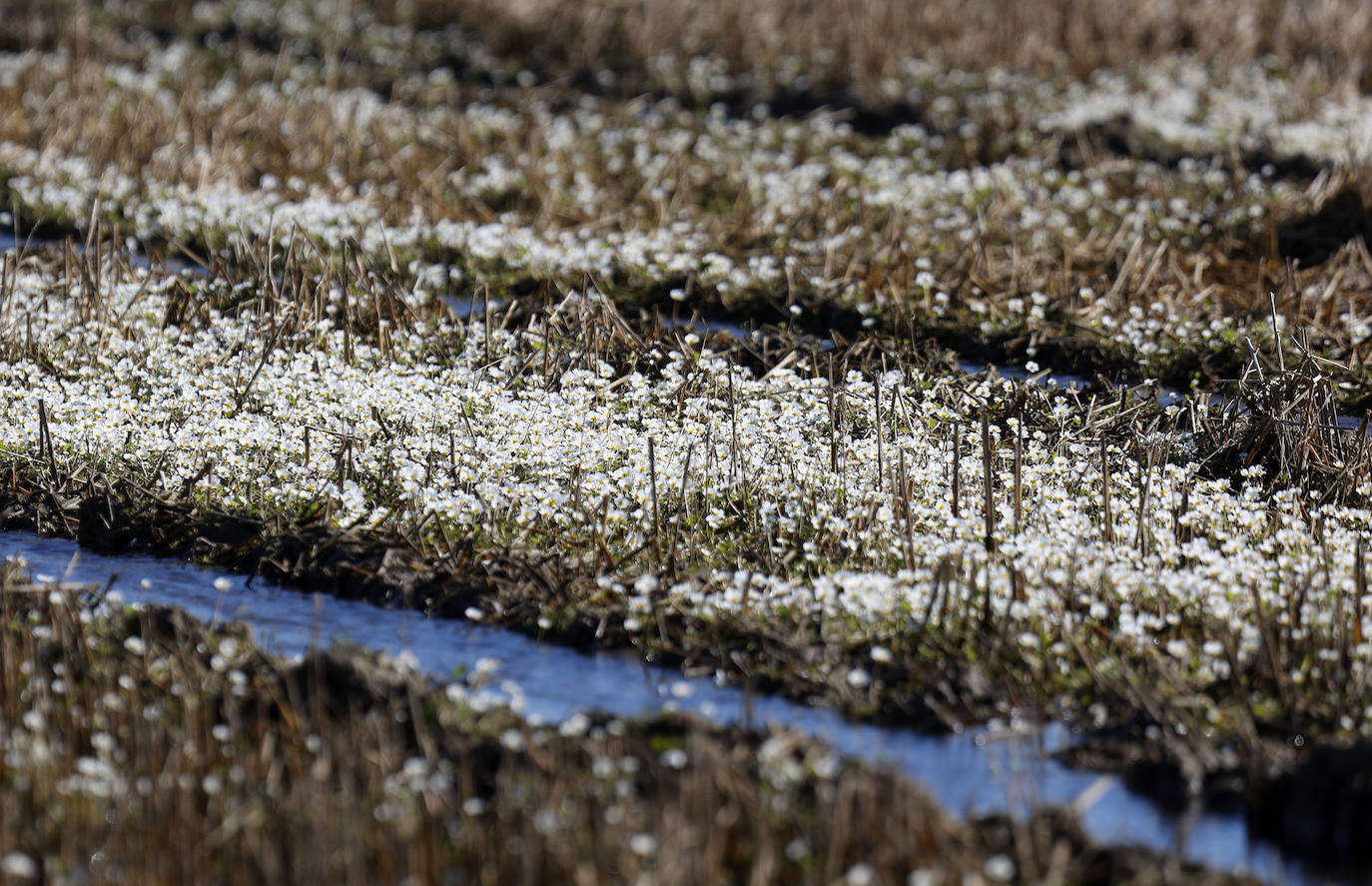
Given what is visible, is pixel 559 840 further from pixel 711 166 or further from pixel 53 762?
pixel 711 166

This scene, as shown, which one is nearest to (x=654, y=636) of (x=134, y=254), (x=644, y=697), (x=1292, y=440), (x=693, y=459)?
(x=644, y=697)

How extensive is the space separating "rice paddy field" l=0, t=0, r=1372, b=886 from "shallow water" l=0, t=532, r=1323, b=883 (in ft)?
0.41

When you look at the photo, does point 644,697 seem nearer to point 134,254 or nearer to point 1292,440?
point 1292,440

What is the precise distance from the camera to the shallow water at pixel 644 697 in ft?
18.1


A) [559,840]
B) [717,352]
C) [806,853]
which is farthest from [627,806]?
[717,352]

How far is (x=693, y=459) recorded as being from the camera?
861cm

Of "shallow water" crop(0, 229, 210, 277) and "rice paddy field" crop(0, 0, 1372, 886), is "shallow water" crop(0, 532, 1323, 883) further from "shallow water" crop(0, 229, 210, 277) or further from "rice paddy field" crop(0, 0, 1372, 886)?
"shallow water" crop(0, 229, 210, 277)

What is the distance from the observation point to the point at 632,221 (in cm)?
1375

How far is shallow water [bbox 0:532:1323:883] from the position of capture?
5.50 metres

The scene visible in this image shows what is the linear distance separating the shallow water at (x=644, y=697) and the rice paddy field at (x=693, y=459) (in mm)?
125

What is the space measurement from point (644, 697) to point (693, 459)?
7.79ft

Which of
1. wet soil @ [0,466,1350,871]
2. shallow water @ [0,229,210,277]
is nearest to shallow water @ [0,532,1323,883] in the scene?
wet soil @ [0,466,1350,871]

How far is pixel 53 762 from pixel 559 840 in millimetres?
2057

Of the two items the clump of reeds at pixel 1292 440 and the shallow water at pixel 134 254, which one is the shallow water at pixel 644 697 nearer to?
the clump of reeds at pixel 1292 440
